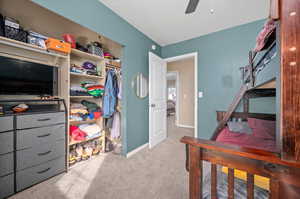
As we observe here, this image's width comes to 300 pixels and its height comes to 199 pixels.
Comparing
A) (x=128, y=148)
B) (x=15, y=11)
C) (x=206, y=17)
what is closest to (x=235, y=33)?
(x=206, y=17)

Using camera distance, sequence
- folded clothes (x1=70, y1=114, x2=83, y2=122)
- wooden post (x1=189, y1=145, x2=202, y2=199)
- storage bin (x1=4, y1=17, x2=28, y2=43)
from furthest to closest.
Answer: folded clothes (x1=70, y1=114, x2=83, y2=122) < storage bin (x1=4, y1=17, x2=28, y2=43) < wooden post (x1=189, y1=145, x2=202, y2=199)

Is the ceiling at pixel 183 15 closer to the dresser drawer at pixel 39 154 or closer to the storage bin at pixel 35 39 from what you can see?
the storage bin at pixel 35 39

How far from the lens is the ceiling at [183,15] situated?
176cm

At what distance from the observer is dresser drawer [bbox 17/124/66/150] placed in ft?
4.28

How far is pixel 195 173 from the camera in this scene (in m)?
0.68

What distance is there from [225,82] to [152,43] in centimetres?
180

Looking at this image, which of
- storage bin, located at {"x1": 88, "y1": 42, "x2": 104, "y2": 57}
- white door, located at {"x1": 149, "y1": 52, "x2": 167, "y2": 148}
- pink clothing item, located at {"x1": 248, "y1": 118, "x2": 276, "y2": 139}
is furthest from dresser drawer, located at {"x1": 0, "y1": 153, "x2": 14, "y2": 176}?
pink clothing item, located at {"x1": 248, "y1": 118, "x2": 276, "y2": 139}

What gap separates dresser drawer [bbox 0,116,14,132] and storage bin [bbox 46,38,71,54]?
892 mm

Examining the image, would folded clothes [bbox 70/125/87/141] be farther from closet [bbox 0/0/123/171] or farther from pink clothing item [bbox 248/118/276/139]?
pink clothing item [bbox 248/118/276/139]

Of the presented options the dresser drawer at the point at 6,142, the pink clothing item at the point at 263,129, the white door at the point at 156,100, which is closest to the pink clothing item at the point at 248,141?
the pink clothing item at the point at 263,129

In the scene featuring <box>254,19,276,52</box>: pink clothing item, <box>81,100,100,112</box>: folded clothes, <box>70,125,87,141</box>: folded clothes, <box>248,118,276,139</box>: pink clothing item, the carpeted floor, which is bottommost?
the carpeted floor

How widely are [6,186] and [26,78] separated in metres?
1.17

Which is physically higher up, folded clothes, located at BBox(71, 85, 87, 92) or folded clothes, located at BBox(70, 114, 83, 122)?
folded clothes, located at BBox(71, 85, 87, 92)

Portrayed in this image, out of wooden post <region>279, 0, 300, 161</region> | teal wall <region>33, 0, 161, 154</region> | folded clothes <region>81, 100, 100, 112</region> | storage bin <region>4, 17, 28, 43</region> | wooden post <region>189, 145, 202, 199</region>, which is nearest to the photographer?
wooden post <region>279, 0, 300, 161</region>
